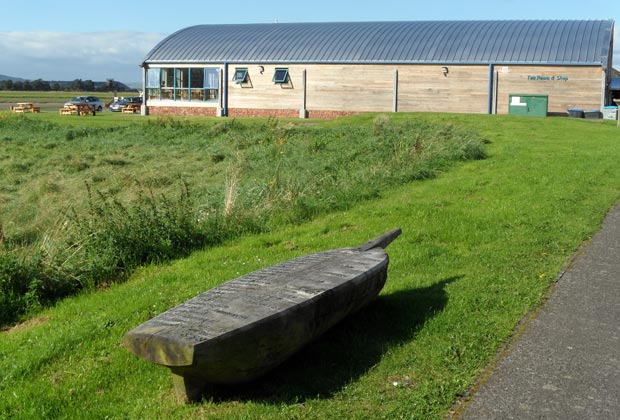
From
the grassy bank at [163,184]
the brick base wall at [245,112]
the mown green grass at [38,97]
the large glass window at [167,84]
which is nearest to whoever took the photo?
the grassy bank at [163,184]

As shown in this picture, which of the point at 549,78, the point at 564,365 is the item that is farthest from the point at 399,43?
the point at 564,365

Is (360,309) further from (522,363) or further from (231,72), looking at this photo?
(231,72)

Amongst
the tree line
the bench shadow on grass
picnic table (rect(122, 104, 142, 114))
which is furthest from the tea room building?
the tree line

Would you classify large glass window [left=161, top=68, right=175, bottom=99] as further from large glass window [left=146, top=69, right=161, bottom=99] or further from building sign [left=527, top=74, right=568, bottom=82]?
building sign [left=527, top=74, right=568, bottom=82]

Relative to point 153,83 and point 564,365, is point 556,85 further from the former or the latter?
point 564,365

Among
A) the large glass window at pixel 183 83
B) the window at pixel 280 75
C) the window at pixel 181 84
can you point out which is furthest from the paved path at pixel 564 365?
the window at pixel 181 84

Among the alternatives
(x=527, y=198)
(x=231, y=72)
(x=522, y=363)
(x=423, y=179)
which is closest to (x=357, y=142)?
(x=423, y=179)

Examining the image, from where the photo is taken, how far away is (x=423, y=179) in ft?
49.4

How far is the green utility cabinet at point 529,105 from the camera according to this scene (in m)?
39.0

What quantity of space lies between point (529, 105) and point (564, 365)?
118 feet

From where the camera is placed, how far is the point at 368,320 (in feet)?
20.6

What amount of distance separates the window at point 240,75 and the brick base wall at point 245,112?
1724mm

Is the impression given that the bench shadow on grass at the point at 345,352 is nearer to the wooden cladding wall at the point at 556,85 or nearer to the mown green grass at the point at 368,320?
the mown green grass at the point at 368,320

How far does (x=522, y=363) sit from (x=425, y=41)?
39.9m
